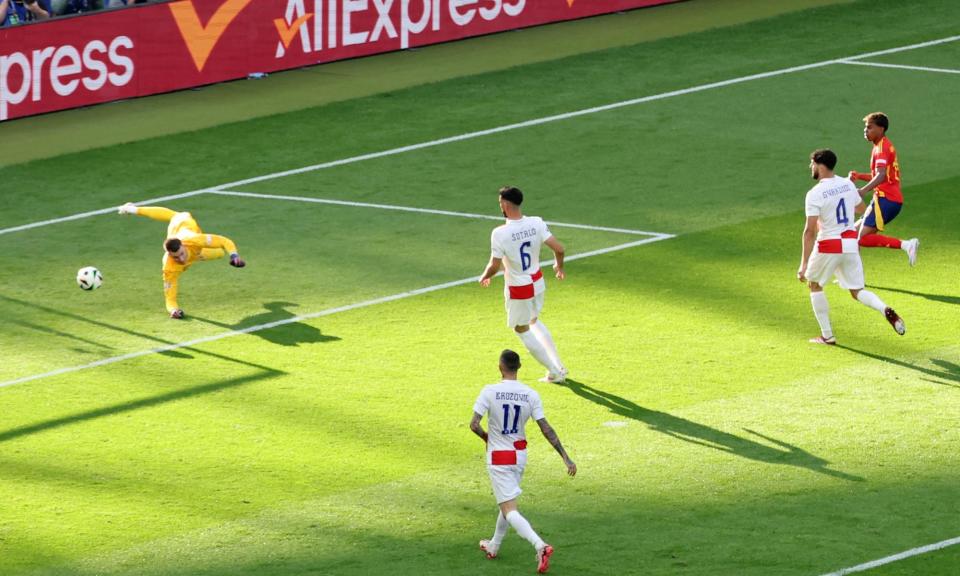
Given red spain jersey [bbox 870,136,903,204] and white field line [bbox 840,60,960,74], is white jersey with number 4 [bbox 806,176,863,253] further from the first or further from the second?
white field line [bbox 840,60,960,74]

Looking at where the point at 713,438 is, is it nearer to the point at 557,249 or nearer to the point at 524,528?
the point at 557,249

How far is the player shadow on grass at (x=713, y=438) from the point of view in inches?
631

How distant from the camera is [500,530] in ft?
45.9

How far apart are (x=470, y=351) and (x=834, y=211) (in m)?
4.16

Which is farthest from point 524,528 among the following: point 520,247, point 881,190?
point 881,190

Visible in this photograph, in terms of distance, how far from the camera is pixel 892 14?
3694 cm

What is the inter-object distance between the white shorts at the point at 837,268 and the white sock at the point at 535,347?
306 centimetres

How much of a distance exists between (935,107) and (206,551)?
19089 millimetres

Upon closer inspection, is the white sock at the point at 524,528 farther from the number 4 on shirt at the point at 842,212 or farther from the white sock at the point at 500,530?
the number 4 on shirt at the point at 842,212

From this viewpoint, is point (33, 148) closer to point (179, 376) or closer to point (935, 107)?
point (179, 376)

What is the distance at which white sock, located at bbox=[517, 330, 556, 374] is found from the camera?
18.1 meters

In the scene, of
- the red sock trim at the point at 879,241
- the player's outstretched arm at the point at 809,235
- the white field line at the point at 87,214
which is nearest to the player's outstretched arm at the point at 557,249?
the player's outstretched arm at the point at 809,235

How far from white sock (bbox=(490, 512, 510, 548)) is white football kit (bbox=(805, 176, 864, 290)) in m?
6.19

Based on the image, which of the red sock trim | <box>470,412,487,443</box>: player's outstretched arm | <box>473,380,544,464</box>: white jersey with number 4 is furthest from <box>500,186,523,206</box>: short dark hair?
the red sock trim
